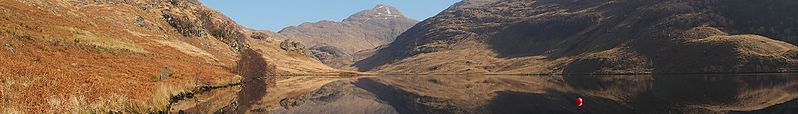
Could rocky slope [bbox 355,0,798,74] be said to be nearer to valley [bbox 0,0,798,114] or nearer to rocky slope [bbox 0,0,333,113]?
valley [bbox 0,0,798,114]

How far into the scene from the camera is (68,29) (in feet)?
242

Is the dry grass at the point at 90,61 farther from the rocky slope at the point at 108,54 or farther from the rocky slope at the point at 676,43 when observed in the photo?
the rocky slope at the point at 676,43

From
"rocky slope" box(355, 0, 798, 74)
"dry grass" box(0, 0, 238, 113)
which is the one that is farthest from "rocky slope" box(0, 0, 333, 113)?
"rocky slope" box(355, 0, 798, 74)

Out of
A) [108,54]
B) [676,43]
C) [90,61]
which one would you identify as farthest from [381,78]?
[90,61]

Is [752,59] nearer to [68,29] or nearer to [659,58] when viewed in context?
[659,58]

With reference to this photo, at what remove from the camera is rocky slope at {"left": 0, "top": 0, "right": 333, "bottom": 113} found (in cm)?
2233

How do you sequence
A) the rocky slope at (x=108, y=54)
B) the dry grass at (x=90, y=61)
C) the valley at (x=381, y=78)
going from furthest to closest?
1. the valley at (x=381, y=78)
2. the rocky slope at (x=108, y=54)
3. the dry grass at (x=90, y=61)

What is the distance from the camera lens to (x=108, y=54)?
6881cm

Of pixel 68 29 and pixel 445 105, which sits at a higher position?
pixel 68 29

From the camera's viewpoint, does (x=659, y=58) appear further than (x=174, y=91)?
Yes

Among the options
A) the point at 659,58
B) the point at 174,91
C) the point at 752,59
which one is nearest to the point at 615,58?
the point at 659,58

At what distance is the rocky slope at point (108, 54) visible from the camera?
22.3m

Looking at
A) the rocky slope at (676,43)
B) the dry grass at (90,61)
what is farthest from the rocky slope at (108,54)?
the rocky slope at (676,43)

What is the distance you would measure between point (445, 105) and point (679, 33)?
121856mm
